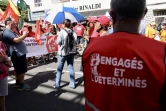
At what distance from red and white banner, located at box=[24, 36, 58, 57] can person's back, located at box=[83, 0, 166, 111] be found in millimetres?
7117

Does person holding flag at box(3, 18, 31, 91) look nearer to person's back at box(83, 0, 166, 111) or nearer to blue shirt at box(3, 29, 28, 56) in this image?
blue shirt at box(3, 29, 28, 56)

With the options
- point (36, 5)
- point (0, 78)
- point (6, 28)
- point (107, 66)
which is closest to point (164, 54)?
point (107, 66)

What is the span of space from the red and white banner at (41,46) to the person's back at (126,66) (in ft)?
23.3

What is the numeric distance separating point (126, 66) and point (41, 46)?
7.85 metres

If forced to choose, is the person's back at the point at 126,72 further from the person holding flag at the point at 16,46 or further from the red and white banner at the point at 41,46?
the red and white banner at the point at 41,46

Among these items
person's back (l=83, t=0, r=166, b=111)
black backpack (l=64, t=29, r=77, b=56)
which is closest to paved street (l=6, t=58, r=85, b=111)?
black backpack (l=64, t=29, r=77, b=56)

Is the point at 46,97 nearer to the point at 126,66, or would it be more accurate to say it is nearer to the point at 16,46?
the point at 16,46

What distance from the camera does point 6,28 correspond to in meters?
4.84

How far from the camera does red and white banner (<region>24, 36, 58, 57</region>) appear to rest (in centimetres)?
826

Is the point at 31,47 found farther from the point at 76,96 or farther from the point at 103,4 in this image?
the point at 103,4

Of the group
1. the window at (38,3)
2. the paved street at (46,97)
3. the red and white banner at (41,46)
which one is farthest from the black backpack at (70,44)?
the window at (38,3)

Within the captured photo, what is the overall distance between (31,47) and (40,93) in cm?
357

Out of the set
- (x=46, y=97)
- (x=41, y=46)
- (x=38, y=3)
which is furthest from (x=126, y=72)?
(x=38, y=3)

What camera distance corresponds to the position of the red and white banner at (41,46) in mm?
8258
